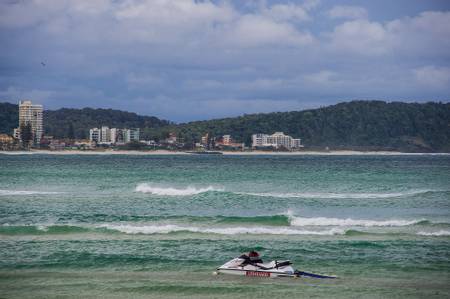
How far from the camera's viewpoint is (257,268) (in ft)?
72.2

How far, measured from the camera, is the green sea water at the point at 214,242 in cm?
2052

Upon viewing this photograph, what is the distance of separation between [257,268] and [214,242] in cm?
545

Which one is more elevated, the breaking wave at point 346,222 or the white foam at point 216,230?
the breaking wave at point 346,222

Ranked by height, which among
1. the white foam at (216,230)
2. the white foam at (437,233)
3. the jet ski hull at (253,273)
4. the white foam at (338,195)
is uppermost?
the white foam at (338,195)

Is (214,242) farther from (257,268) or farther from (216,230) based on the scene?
(257,268)

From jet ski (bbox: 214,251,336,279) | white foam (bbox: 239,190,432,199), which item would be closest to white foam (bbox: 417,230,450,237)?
jet ski (bbox: 214,251,336,279)

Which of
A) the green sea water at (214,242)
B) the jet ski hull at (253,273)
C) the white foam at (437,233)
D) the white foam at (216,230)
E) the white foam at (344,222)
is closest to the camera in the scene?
the green sea water at (214,242)

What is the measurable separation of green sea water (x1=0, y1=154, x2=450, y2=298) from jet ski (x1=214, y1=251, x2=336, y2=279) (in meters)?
0.36

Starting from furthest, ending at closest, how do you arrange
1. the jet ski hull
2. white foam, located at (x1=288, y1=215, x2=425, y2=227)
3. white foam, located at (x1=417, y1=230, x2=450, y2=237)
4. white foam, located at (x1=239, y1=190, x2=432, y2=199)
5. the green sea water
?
white foam, located at (x1=239, y1=190, x2=432, y2=199), white foam, located at (x1=288, y1=215, x2=425, y2=227), white foam, located at (x1=417, y1=230, x2=450, y2=237), the jet ski hull, the green sea water

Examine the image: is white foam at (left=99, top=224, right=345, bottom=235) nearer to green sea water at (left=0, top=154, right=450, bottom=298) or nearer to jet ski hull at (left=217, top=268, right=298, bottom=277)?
green sea water at (left=0, top=154, right=450, bottom=298)

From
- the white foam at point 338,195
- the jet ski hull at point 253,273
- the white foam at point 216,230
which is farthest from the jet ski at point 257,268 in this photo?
the white foam at point 338,195

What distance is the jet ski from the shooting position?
854 inches

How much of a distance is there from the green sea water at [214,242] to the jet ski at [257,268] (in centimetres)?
36

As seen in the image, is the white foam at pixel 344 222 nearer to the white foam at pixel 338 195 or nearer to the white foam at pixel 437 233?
the white foam at pixel 437 233
